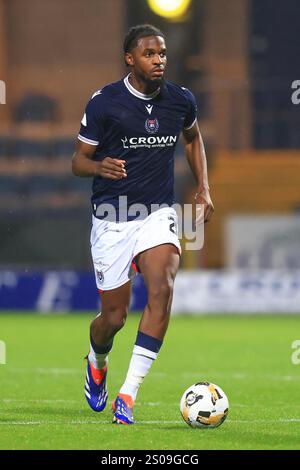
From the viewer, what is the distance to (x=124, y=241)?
23.3 feet

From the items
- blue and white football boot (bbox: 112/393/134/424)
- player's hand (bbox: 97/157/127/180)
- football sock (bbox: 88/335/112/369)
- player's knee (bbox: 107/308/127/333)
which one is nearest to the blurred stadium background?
football sock (bbox: 88/335/112/369)

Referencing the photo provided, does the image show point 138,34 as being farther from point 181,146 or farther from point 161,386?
point 181,146

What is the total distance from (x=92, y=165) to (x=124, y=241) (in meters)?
0.51

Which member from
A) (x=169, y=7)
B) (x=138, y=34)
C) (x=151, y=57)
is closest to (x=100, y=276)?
(x=151, y=57)

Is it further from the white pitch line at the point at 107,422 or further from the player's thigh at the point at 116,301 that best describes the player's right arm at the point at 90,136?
the white pitch line at the point at 107,422

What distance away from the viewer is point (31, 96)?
24750 mm

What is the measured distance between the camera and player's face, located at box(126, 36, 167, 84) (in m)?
6.96

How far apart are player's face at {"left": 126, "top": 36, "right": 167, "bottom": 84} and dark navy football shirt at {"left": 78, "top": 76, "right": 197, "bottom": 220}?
209 mm

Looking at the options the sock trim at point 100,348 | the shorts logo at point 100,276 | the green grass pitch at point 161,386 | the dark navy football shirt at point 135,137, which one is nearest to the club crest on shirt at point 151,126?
the dark navy football shirt at point 135,137

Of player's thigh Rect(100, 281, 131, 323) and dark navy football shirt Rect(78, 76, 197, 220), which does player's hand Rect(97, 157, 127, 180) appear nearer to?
dark navy football shirt Rect(78, 76, 197, 220)

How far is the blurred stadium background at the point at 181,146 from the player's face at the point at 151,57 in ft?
40.6

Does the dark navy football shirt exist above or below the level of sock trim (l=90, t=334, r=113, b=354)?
above

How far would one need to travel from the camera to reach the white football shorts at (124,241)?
7016 mm

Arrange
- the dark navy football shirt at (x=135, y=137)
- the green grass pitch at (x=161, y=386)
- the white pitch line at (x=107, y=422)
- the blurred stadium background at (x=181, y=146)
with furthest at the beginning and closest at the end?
the blurred stadium background at (x=181, y=146) < the dark navy football shirt at (x=135, y=137) < the white pitch line at (x=107, y=422) < the green grass pitch at (x=161, y=386)
